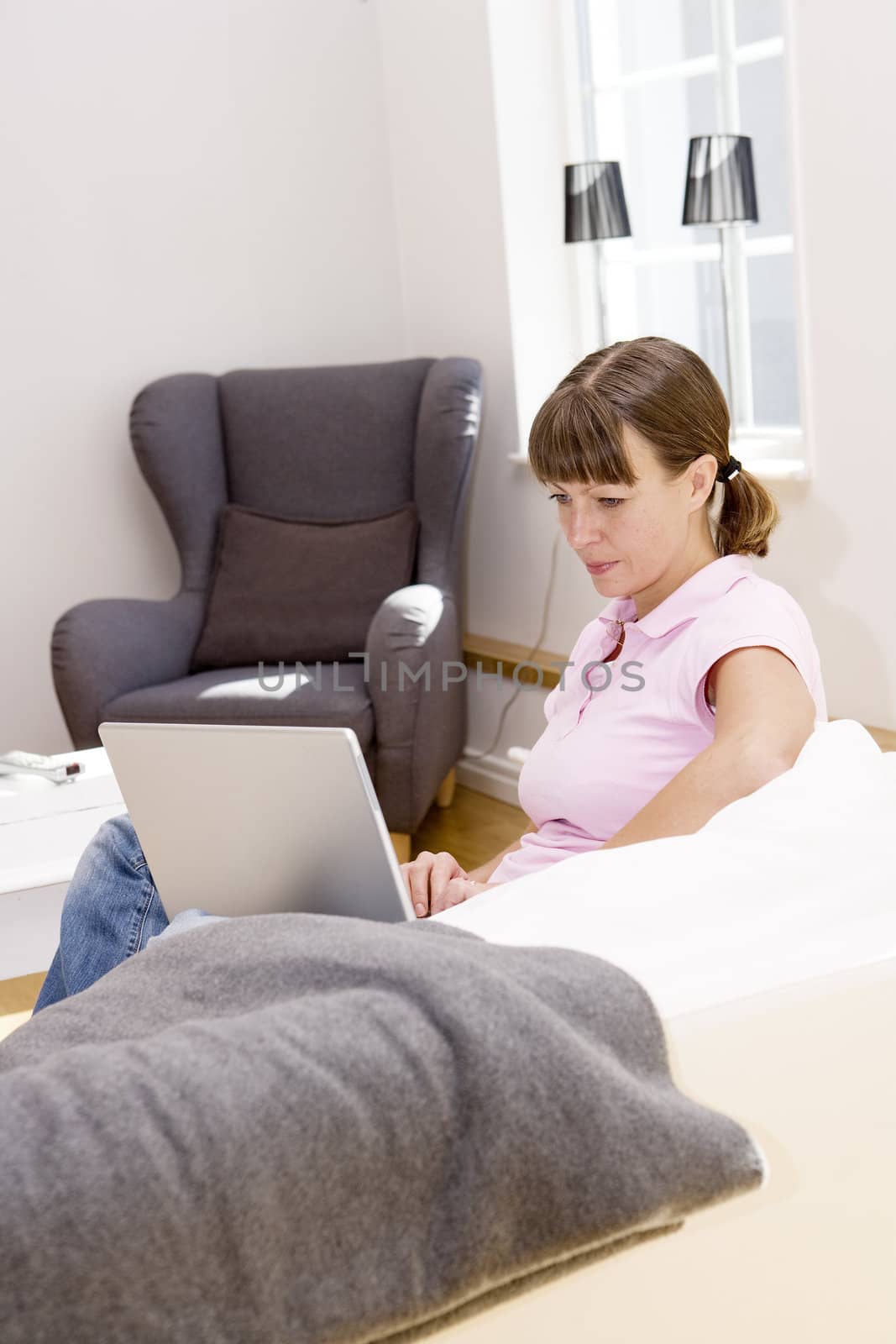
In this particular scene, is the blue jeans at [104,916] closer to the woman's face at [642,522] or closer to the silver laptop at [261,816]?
the silver laptop at [261,816]

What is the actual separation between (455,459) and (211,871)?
2.30 m

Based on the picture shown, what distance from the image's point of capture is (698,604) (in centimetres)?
145

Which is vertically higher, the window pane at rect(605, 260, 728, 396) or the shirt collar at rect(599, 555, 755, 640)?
the window pane at rect(605, 260, 728, 396)

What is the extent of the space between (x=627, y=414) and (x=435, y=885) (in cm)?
55

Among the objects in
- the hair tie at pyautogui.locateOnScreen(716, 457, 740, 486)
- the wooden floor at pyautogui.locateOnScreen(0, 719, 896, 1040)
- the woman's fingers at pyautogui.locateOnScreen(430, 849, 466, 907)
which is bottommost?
the wooden floor at pyautogui.locateOnScreen(0, 719, 896, 1040)

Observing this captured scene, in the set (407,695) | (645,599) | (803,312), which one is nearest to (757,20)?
(803,312)

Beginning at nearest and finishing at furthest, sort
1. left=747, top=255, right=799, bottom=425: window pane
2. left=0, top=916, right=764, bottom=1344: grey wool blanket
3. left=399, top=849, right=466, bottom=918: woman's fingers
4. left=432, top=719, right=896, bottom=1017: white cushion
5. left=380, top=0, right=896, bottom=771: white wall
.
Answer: left=0, top=916, right=764, bottom=1344: grey wool blanket
left=432, top=719, right=896, bottom=1017: white cushion
left=399, top=849, right=466, bottom=918: woman's fingers
left=380, top=0, right=896, bottom=771: white wall
left=747, top=255, right=799, bottom=425: window pane

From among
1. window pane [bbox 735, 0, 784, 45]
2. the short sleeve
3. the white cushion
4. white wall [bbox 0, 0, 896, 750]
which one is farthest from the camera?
white wall [bbox 0, 0, 896, 750]

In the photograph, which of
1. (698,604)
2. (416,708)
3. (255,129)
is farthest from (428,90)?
(698,604)

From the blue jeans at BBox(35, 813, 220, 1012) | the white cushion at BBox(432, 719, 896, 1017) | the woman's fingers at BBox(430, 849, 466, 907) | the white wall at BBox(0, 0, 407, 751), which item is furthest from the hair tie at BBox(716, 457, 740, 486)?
the white wall at BBox(0, 0, 407, 751)

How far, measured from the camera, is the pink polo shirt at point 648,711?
4.48ft

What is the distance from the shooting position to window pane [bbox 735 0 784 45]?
2.86 m

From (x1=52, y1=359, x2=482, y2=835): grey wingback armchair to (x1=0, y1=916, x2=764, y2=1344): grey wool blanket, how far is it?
2186 mm

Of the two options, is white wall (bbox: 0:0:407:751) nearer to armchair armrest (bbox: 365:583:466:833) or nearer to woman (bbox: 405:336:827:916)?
armchair armrest (bbox: 365:583:466:833)
